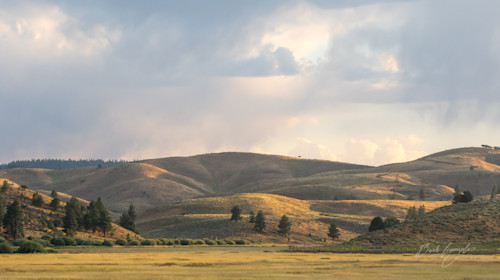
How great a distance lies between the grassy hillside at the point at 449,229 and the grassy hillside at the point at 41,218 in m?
57.9

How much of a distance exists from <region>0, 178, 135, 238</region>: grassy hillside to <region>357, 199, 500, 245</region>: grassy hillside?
57868 millimetres

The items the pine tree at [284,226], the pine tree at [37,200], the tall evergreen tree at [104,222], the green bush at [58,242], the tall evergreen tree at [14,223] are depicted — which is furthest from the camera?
the pine tree at [284,226]

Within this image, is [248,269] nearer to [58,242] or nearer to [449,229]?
[449,229]

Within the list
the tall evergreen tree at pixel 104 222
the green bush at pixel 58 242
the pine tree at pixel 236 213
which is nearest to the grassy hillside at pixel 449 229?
the green bush at pixel 58 242

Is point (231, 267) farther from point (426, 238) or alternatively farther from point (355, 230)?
point (355, 230)

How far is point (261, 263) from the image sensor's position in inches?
2544

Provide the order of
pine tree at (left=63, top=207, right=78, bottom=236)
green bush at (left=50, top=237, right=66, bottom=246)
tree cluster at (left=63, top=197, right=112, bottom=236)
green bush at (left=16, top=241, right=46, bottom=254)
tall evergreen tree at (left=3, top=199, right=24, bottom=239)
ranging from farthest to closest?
tree cluster at (left=63, top=197, right=112, bottom=236), pine tree at (left=63, top=207, right=78, bottom=236), tall evergreen tree at (left=3, top=199, right=24, bottom=239), green bush at (left=50, top=237, right=66, bottom=246), green bush at (left=16, top=241, right=46, bottom=254)

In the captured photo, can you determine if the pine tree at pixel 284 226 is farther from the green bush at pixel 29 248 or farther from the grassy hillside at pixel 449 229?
the green bush at pixel 29 248

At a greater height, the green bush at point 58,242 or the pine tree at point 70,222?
the pine tree at point 70,222

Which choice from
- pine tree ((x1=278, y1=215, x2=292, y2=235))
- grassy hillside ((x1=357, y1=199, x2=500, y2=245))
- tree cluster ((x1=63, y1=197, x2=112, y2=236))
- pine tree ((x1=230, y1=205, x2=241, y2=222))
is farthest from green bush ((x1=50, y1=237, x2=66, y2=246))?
pine tree ((x1=230, y1=205, x2=241, y2=222))

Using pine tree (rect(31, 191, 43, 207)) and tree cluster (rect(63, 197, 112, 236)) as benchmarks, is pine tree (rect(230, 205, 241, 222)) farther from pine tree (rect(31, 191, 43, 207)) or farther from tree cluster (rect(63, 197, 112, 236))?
pine tree (rect(31, 191, 43, 207))

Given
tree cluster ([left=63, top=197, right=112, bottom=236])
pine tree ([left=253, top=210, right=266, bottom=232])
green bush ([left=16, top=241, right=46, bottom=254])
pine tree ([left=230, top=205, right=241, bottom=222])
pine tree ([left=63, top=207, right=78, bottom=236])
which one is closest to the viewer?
green bush ([left=16, top=241, right=46, bottom=254])

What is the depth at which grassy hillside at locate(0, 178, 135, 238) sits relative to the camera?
12512cm

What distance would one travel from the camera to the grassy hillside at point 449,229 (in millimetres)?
98938
